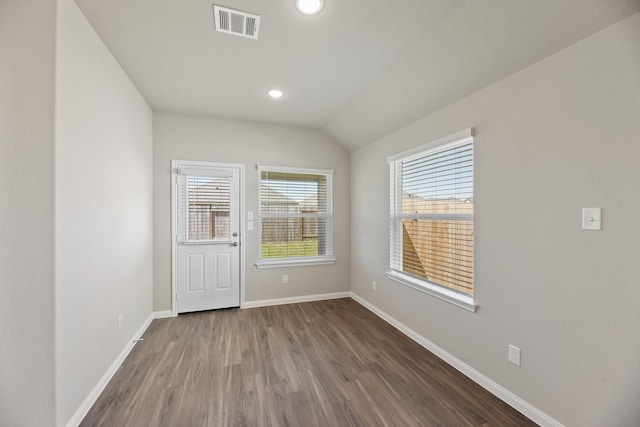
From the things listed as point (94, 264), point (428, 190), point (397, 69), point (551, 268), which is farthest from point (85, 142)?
point (551, 268)

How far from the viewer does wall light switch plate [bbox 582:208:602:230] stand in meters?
1.40

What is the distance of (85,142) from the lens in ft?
5.68

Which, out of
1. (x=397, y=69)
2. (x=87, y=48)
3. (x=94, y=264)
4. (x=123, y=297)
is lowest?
(x=123, y=297)

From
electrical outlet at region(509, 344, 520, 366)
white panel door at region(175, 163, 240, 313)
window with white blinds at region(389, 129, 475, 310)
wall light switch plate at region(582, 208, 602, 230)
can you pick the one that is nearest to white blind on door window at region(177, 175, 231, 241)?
white panel door at region(175, 163, 240, 313)

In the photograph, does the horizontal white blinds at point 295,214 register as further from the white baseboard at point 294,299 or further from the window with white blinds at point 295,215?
the white baseboard at point 294,299

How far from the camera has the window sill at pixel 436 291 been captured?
7.05 feet

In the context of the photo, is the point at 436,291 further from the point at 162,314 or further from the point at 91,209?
the point at 162,314

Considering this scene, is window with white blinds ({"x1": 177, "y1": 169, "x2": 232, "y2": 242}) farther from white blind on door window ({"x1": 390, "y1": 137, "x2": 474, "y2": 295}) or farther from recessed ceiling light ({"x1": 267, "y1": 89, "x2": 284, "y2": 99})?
white blind on door window ({"x1": 390, "y1": 137, "x2": 474, "y2": 295})

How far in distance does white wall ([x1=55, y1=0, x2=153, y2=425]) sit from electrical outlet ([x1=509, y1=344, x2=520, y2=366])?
9.23 feet

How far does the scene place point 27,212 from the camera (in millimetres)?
1396

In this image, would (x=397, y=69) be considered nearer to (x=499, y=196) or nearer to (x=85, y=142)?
(x=499, y=196)

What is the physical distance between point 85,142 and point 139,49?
3.02 ft

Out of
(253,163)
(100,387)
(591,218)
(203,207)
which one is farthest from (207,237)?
(591,218)

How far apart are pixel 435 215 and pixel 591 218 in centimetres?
118
